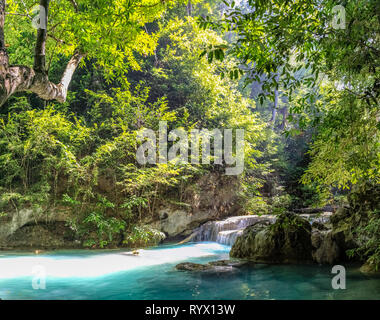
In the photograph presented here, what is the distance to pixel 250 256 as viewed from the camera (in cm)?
691

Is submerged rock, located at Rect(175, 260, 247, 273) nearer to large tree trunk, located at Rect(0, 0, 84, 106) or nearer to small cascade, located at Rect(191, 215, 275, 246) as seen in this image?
small cascade, located at Rect(191, 215, 275, 246)

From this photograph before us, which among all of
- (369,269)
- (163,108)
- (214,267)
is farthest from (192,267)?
(163,108)

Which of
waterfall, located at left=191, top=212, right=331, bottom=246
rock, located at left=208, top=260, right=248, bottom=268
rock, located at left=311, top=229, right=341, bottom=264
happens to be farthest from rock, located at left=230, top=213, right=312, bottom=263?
waterfall, located at left=191, top=212, right=331, bottom=246

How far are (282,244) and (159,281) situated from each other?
10.8ft

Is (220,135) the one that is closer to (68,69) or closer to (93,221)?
(93,221)

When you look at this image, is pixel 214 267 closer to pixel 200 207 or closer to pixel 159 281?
pixel 159 281

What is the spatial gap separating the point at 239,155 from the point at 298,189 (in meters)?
5.91

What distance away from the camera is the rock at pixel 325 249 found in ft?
20.4

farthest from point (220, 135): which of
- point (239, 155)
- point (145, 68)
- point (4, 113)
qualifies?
point (4, 113)

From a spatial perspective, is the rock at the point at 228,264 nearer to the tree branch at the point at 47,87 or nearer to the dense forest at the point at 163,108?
the dense forest at the point at 163,108

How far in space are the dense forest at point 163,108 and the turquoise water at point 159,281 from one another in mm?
883

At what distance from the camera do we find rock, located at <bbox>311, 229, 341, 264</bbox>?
20.4 feet

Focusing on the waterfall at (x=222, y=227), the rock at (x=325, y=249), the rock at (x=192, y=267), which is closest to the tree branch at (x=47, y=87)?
the rock at (x=192, y=267)

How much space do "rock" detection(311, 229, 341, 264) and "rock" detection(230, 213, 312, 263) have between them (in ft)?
0.47
